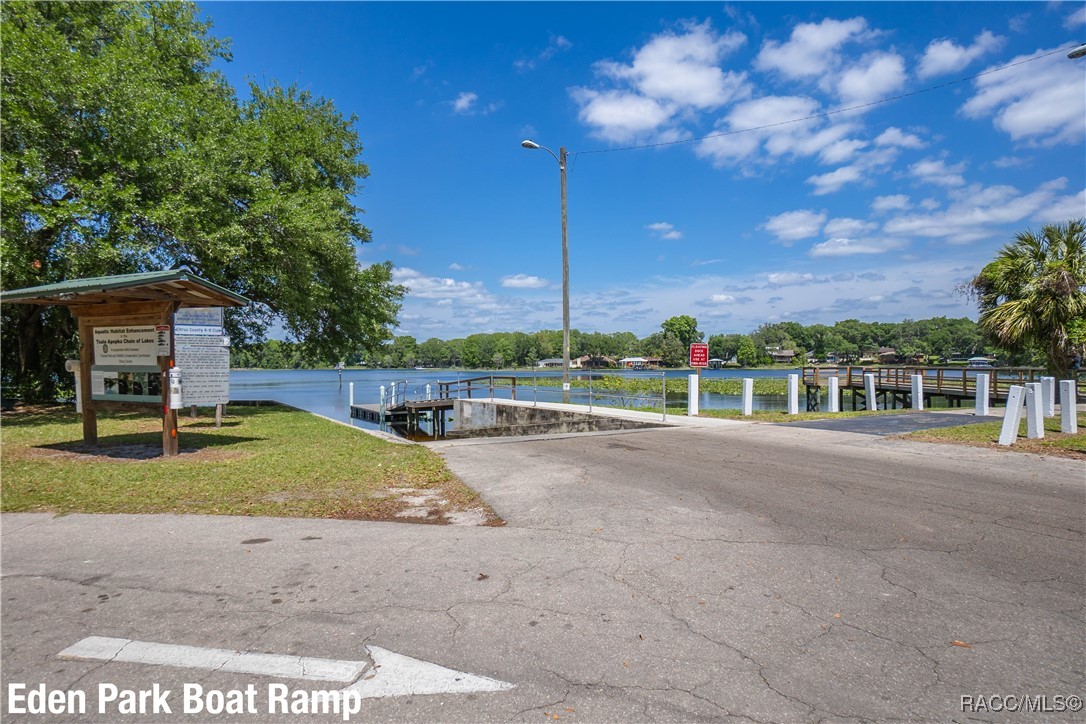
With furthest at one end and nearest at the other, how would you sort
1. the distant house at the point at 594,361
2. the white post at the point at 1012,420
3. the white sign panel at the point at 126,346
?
the distant house at the point at 594,361, the white post at the point at 1012,420, the white sign panel at the point at 126,346

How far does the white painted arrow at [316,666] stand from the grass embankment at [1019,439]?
1069cm

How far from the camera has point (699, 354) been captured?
16.3m

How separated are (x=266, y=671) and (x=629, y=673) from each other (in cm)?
179

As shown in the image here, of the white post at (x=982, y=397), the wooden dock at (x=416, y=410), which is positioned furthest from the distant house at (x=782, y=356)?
the white post at (x=982, y=397)

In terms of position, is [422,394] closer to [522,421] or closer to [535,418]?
[522,421]

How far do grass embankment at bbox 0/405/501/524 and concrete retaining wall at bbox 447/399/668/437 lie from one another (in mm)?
6221

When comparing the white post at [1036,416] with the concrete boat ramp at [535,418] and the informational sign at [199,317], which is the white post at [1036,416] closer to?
the concrete boat ramp at [535,418]

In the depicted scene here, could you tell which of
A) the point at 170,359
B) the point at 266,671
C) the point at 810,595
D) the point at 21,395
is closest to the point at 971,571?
the point at 810,595

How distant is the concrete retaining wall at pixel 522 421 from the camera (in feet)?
50.4

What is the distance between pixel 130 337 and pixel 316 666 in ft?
29.5

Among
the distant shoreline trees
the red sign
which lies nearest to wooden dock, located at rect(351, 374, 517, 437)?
the red sign

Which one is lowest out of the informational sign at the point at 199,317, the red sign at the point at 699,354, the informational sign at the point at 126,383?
the informational sign at the point at 126,383

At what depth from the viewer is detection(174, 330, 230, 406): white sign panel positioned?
1182 cm

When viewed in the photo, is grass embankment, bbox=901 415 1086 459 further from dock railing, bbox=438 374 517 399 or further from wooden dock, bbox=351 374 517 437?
wooden dock, bbox=351 374 517 437
